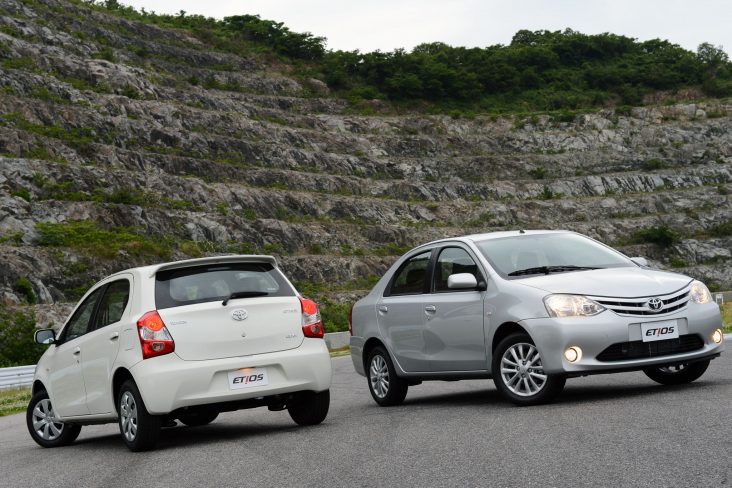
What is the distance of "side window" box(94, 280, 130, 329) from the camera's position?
407 inches

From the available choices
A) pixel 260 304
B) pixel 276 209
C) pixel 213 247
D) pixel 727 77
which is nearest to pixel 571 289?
pixel 260 304

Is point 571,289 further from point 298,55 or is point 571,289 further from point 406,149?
point 298,55

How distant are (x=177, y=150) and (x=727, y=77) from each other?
195ft

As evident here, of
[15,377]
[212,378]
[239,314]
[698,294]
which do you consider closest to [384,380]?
[239,314]

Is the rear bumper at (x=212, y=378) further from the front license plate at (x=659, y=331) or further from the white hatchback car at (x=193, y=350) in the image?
the front license plate at (x=659, y=331)

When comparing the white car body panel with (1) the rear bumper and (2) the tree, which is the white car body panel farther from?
(2) the tree

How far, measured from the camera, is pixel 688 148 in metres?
81.1

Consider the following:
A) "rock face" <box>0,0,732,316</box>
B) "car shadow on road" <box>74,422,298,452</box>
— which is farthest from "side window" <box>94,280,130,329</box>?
"rock face" <box>0,0,732,316</box>

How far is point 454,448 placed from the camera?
7.93 m

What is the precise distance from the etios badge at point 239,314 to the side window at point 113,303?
1.12 metres

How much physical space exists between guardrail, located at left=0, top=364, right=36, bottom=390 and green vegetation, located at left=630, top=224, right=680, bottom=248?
169ft

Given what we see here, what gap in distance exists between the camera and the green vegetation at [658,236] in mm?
70062

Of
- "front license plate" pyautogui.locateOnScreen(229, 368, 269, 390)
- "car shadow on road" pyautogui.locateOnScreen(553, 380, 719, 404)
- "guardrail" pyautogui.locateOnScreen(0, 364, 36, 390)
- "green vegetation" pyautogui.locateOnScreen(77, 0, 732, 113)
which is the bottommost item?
"guardrail" pyautogui.locateOnScreen(0, 364, 36, 390)

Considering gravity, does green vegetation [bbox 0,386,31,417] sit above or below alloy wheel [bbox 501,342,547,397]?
below
